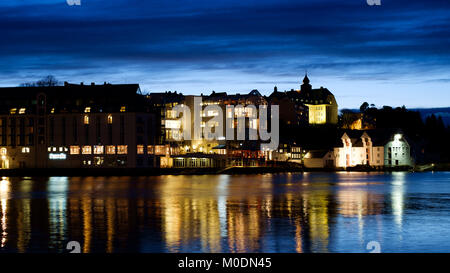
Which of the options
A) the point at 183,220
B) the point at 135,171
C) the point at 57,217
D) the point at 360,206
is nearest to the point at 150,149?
the point at 135,171

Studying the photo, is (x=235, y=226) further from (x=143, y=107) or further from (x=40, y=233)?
(x=143, y=107)

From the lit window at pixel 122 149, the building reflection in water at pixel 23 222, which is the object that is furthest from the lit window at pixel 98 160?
the building reflection in water at pixel 23 222

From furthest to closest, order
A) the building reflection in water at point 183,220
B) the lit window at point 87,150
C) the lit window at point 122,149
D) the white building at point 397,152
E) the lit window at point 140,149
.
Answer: the white building at point 397,152, the lit window at point 87,150, the lit window at point 140,149, the lit window at point 122,149, the building reflection in water at point 183,220

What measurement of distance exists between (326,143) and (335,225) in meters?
116

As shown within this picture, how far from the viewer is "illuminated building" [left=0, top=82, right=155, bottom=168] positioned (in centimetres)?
12400

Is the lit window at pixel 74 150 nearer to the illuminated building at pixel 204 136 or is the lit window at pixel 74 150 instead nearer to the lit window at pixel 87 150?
the lit window at pixel 87 150

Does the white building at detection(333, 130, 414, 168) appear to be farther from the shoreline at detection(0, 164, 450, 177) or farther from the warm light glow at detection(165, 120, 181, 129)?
the warm light glow at detection(165, 120, 181, 129)

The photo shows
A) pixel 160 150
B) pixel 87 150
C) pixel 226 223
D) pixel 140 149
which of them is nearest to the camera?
pixel 226 223

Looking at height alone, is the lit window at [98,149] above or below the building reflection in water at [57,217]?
above

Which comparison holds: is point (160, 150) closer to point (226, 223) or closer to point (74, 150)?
point (74, 150)

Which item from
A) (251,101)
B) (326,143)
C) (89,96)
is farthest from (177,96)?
(326,143)

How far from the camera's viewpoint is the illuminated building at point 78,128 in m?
124

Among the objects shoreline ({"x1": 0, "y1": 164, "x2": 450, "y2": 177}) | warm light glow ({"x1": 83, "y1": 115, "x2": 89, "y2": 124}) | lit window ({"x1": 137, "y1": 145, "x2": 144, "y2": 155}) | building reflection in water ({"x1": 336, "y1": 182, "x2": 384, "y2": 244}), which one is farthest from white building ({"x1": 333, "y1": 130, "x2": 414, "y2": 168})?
building reflection in water ({"x1": 336, "y1": 182, "x2": 384, "y2": 244})

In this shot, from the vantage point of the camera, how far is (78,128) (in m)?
126
